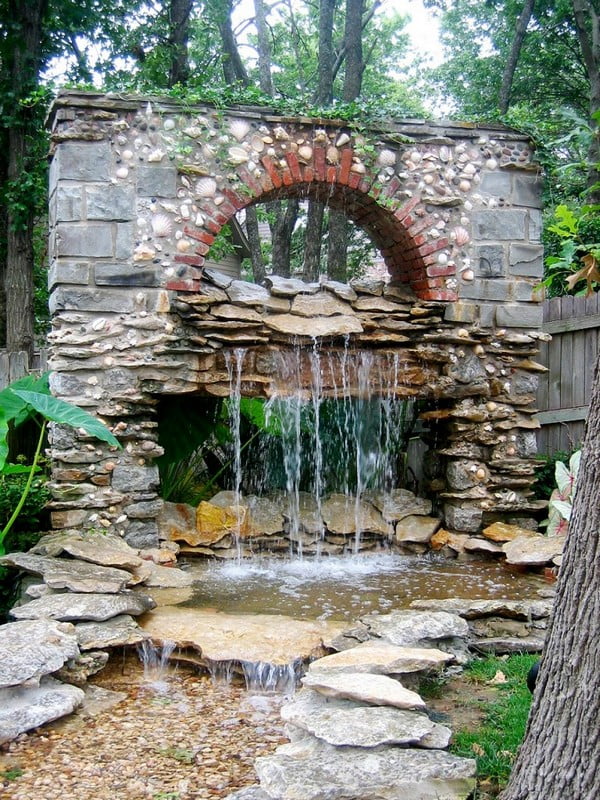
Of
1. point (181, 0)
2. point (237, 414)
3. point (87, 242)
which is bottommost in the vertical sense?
point (237, 414)

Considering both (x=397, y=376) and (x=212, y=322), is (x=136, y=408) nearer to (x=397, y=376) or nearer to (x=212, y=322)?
(x=212, y=322)

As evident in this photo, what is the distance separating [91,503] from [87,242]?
1.89 metres

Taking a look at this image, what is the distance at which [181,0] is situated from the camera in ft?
36.3

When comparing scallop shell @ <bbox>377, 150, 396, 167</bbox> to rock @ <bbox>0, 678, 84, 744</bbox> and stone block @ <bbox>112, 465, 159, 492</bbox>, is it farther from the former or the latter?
rock @ <bbox>0, 678, 84, 744</bbox>

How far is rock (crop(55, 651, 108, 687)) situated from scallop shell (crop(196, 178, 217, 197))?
3.63 metres

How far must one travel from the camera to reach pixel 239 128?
621 centimetres

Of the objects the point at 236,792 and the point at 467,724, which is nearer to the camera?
the point at 236,792

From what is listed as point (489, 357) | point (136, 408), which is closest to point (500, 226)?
point (489, 357)

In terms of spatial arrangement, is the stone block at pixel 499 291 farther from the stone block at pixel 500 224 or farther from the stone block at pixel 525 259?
the stone block at pixel 500 224

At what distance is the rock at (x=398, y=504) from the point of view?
683cm

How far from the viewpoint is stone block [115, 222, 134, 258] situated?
5.96 metres

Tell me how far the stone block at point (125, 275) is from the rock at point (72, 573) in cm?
210

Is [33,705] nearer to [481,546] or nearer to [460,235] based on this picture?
[481,546]

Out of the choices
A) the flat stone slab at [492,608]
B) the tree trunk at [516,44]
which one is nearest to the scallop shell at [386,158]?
the flat stone slab at [492,608]
